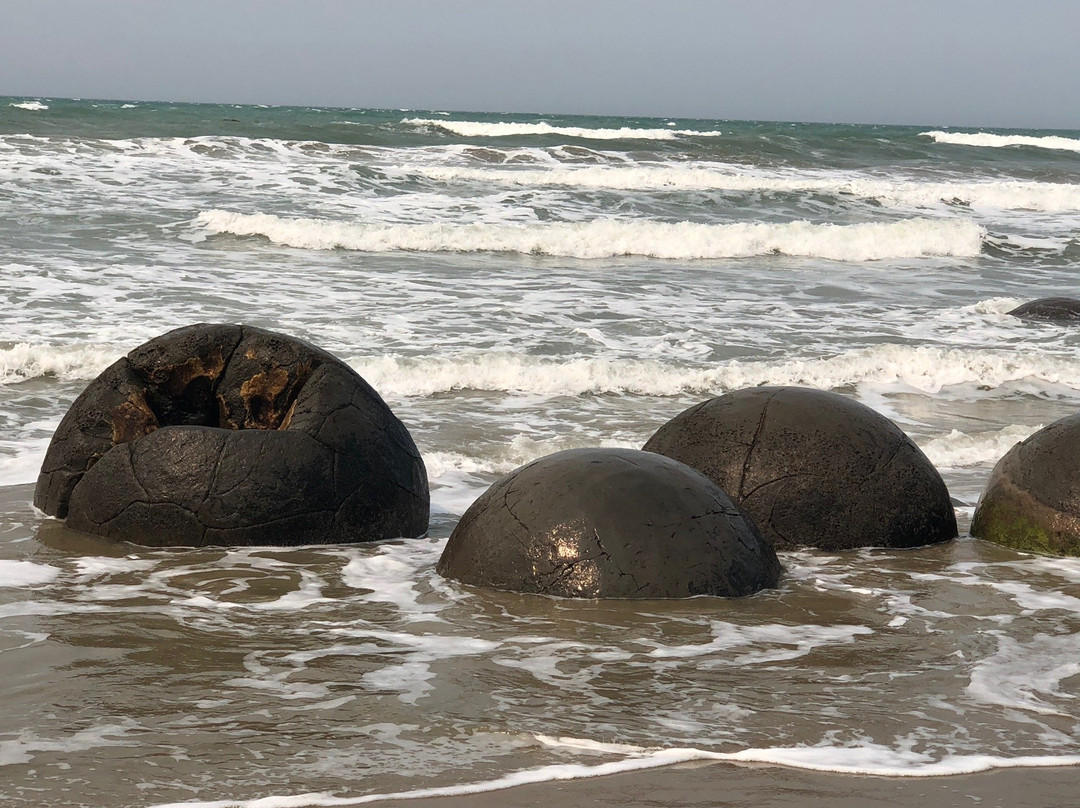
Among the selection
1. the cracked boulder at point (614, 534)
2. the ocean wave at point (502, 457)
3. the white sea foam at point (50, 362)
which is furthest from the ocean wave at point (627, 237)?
the cracked boulder at point (614, 534)

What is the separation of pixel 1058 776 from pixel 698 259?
51.3 feet

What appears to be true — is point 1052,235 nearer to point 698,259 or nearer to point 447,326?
point 698,259

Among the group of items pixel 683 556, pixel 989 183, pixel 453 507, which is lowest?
pixel 453 507

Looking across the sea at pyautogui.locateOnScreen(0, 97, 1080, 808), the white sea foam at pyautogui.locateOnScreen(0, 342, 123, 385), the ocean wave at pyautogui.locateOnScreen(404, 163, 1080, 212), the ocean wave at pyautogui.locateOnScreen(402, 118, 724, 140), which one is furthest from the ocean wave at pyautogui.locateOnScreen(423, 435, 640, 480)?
the ocean wave at pyautogui.locateOnScreen(402, 118, 724, 140)

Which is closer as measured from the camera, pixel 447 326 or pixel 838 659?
pixel 838 659

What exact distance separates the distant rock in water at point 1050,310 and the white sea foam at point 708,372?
2602mm

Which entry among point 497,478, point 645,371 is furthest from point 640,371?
point 497,478

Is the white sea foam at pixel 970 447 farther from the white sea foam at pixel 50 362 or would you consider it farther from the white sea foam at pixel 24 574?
the white sea foam at pixel 50 362

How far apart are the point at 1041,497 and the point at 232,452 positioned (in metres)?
3.60

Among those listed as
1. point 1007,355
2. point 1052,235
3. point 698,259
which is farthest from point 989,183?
point 1007,355

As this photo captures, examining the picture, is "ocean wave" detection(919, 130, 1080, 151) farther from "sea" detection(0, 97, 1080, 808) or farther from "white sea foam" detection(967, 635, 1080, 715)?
"white sea foam" detection(967, 635, 1080, 715)

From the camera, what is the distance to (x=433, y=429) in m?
8.16

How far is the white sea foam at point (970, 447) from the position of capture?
25.5 feet

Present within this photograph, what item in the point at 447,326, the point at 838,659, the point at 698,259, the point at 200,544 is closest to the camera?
the point at 838,659
